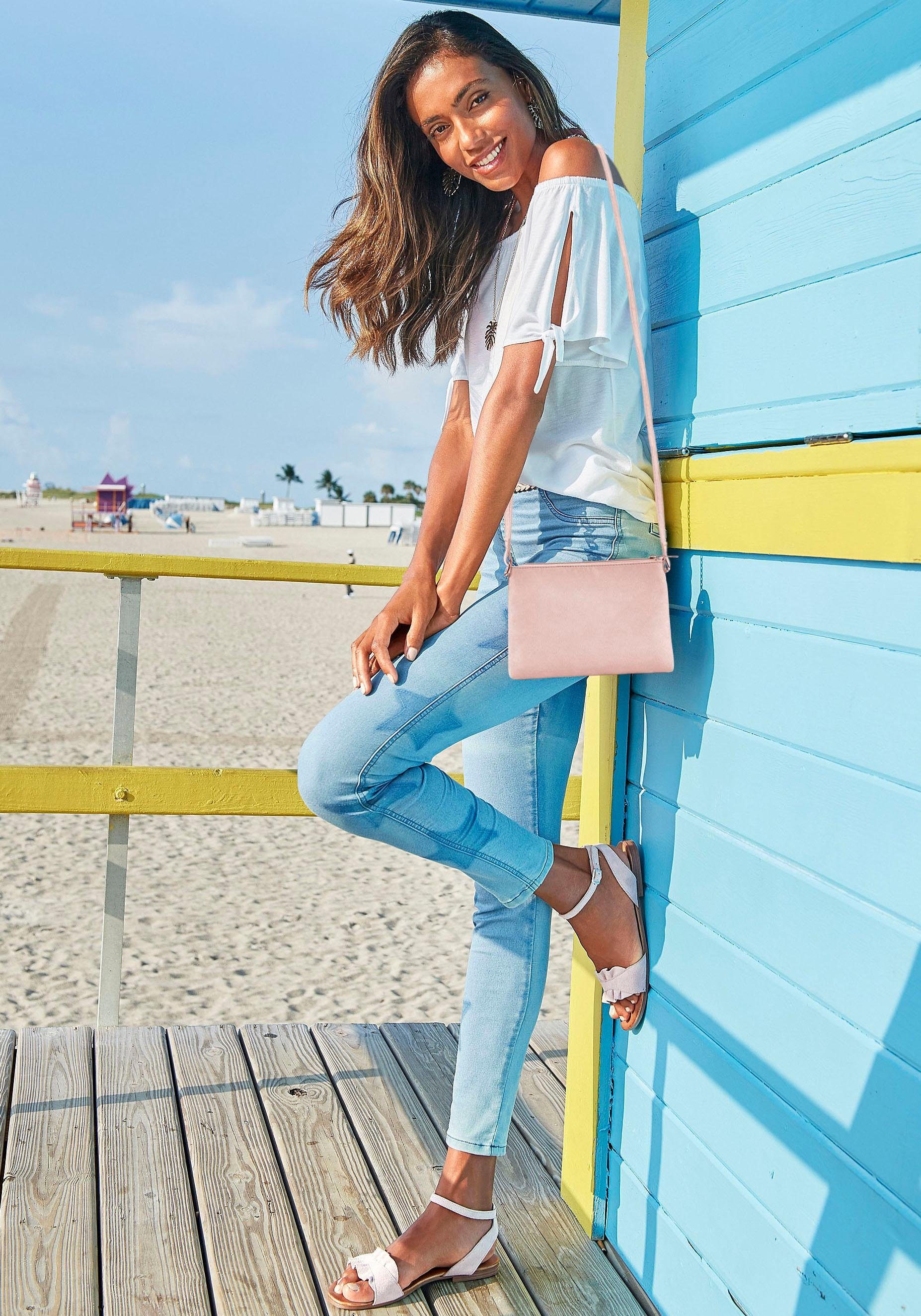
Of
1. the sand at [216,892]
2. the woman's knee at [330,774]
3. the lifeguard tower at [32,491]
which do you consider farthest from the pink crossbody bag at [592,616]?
the lifeguard tower at [32,491]

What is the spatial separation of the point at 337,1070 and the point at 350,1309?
0.72 meters

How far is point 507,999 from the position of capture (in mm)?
1470

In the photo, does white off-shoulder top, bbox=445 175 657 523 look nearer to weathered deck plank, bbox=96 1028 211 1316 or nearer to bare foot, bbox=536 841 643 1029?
bare foot, bbox=536 841 643 1029

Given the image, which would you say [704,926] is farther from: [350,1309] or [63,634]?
[63,634]

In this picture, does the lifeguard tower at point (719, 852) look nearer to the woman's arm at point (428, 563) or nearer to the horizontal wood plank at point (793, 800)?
the horizontal wood plank at point (793, 800)

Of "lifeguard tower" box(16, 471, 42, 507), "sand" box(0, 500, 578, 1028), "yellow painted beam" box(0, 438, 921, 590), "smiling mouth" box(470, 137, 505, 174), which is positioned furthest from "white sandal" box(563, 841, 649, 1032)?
"lifeguard tower" box(16, 471, 42, 507)

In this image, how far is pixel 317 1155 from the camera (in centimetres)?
178

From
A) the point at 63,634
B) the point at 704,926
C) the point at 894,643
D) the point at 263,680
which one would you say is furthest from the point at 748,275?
the point at 63,634

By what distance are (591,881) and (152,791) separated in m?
0.94

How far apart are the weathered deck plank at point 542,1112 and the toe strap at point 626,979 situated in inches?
17.6

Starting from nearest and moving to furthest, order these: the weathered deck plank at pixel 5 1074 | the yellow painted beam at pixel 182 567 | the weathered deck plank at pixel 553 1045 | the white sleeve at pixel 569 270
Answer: the white sleeve at pixel 569 270 < the weathered deck plank at pixel 5 1074 < the yellow painted beam at pixel 182 567 < the weathered deck plank at pixel 553 1045

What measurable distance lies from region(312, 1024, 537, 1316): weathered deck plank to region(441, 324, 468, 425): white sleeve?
122cm

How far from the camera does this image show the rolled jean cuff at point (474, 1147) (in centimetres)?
146

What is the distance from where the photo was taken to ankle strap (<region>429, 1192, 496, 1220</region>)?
1.45 metres
